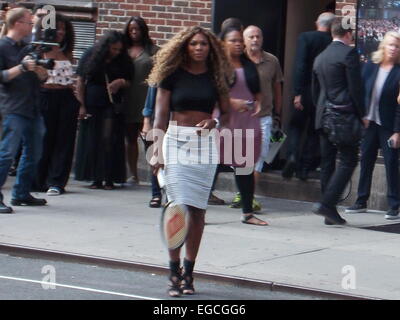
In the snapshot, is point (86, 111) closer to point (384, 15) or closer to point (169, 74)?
point (384, 15)

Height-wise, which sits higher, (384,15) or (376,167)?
(384,15)

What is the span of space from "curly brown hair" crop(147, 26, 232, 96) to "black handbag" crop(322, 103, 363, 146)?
8.90 ft

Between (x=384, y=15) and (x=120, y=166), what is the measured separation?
3.65m

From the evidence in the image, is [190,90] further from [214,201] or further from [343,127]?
[214,201]

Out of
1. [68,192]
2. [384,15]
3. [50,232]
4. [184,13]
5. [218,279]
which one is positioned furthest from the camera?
[184,13]

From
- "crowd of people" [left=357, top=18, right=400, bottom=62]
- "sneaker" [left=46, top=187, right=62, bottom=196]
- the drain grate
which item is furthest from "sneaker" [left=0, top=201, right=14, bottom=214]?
"crowd of people" [left=357, top=18, right=400, bottom=62]

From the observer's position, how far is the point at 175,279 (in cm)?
807

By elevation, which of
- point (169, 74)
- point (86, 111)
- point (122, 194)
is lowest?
point (122, 194)

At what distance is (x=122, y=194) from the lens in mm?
12898

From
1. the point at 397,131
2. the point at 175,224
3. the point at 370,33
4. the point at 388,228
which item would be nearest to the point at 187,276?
the point at 175,224

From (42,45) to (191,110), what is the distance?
377cm

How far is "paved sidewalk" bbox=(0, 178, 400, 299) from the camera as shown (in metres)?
8.71
